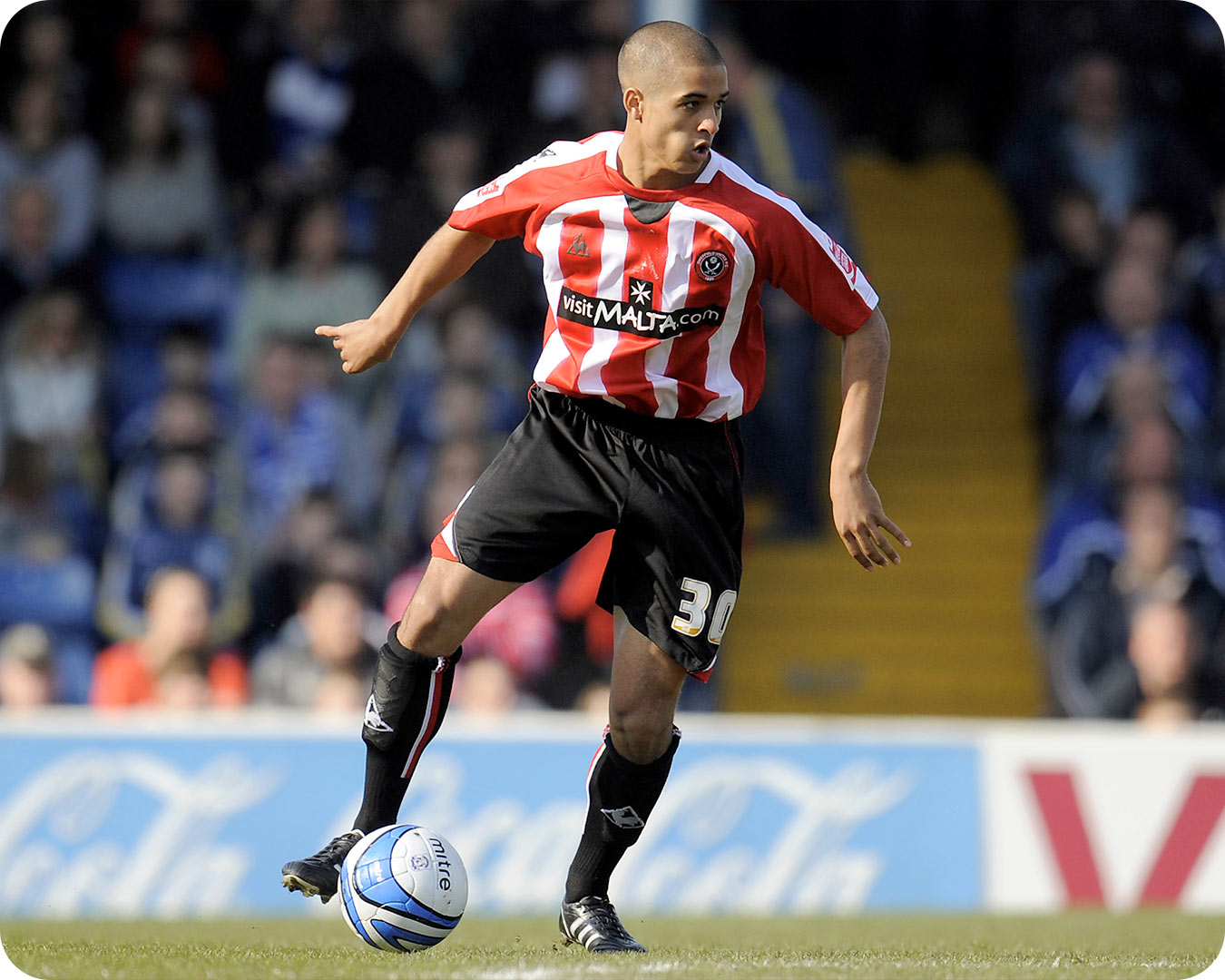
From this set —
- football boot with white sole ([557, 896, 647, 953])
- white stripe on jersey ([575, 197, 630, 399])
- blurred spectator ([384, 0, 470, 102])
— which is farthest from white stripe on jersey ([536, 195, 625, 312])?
blurred spectator ([384, 0, 470, 102])

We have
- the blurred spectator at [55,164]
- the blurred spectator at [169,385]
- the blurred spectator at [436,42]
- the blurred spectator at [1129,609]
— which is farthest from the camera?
the blurred spectator at [436,42]

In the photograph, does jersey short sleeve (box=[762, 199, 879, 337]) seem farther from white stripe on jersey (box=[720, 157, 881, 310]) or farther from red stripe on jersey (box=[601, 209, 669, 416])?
red stripe on jersey (box=[601, 209, 669, 416])

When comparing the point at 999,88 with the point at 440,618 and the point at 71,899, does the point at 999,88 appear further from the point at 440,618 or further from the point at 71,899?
the point at 440,618

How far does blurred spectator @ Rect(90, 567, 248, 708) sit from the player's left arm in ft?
16.4

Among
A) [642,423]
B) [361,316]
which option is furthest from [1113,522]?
[642,423]

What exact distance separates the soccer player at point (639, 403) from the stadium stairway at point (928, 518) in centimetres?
629

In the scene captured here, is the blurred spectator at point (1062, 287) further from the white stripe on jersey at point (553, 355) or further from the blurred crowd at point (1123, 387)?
the white stripe on jersey at point (553, 355)

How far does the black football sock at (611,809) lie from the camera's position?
4.37m

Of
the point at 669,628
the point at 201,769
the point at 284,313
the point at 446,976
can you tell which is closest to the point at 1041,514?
the point at 284,313

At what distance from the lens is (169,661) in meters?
8.36

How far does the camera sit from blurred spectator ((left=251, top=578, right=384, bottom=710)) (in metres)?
8.32

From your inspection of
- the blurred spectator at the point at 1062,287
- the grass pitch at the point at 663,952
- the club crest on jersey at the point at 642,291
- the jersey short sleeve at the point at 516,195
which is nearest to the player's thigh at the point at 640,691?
the grass pitch at the point at 663,952

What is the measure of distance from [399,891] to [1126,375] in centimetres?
678

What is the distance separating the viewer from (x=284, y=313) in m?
9.71
